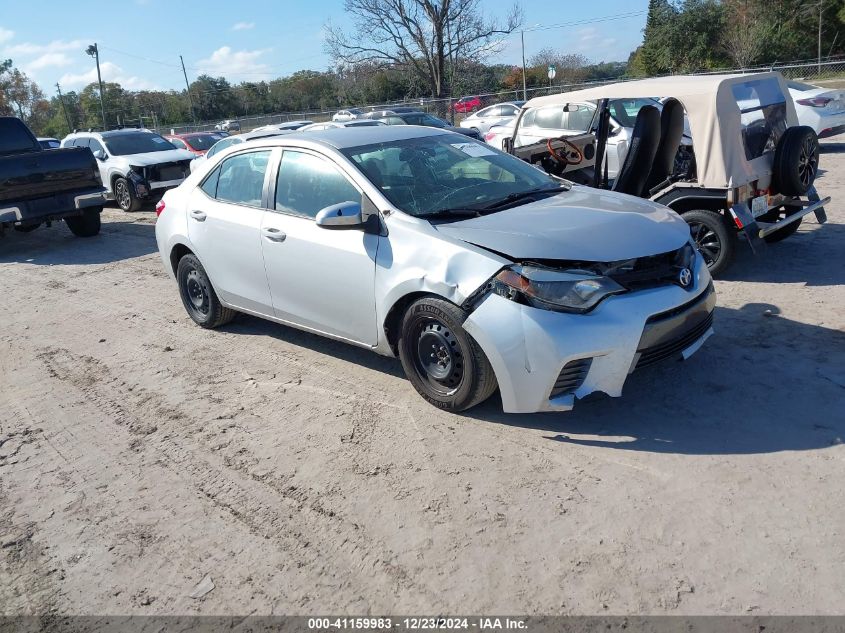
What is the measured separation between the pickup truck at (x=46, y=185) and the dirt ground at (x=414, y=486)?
6069 millimetres

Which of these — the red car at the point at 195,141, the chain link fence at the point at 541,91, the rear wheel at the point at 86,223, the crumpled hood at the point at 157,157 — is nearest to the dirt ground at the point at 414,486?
the rear wheel at the point at 86,223

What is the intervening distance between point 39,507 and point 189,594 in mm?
1363

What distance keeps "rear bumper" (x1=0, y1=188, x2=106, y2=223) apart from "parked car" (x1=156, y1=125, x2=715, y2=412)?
644cm

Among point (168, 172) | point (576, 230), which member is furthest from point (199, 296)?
point (168, 172)

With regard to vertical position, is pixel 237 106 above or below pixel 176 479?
above

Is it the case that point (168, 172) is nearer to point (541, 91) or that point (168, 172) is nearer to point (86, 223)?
point (86, 223)

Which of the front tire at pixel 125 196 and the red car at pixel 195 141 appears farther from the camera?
the red car at pixel 195 141

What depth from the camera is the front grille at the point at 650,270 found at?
400 cm

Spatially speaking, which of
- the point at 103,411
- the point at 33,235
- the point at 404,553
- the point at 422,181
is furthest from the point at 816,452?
the point at 33,235

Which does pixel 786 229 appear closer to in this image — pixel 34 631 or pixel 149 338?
pixel 149 338

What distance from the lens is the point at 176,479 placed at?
400 centimetres

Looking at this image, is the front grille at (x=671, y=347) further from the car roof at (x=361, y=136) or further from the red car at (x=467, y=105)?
the red car at (x=467, y=105)

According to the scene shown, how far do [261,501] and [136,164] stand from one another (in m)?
13.1

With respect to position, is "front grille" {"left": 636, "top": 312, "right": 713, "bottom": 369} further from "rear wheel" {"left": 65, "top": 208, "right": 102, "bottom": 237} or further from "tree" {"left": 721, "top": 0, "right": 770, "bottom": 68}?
"tree" {"left": 721, "top": 0, "right": 770, "bottom": 68}
